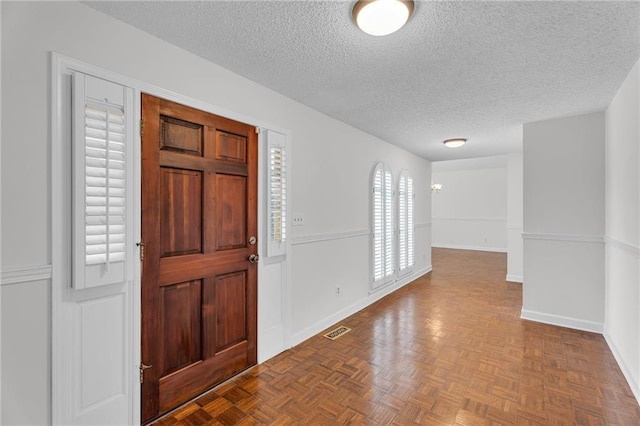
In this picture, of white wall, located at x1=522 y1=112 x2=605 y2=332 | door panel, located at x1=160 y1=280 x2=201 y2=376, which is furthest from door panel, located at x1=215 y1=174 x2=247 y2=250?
white wall, located at x1=522 y1=112 x2=605 y2=332

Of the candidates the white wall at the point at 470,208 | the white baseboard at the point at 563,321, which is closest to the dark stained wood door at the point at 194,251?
the white baseboard at the point at 563,321

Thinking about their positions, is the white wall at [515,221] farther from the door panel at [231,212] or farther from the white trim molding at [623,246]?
the door panel at [231,212]

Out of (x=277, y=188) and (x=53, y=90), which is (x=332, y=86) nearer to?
(x=277, y=188)

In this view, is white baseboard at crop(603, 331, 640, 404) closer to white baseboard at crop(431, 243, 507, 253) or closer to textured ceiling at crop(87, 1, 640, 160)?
textured ceiling at crop(87, 1, 640, 160)

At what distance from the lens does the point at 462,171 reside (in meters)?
9.69

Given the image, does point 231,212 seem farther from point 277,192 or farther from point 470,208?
point 470,208

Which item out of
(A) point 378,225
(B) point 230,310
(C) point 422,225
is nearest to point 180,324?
(B) point 230,310

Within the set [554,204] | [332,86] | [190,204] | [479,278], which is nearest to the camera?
[190,204]

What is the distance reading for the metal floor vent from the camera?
3117mm

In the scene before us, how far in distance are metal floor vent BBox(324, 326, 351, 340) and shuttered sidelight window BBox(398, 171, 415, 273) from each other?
1933 mm

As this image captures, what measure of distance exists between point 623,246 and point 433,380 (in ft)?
6.28

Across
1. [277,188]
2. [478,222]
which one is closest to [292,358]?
[277,188]

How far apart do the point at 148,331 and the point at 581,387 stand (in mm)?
3064

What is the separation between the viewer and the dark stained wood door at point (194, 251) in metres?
1.86
